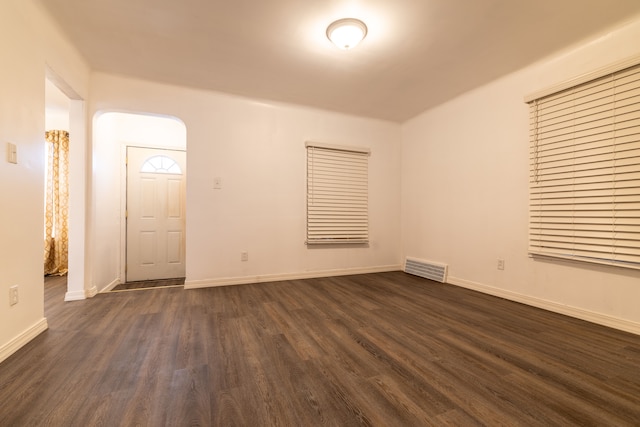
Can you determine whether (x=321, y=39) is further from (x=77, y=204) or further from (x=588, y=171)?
(x=77, y=204)

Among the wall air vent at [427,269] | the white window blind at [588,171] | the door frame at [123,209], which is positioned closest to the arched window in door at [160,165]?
the door frame at [123,209]

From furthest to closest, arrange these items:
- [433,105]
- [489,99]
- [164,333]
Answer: [433,105], [489,99], [164,333]

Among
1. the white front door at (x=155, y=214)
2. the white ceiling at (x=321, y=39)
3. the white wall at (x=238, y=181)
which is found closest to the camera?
the white ceiling at (x=321, y=39)

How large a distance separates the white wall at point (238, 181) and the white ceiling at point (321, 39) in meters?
0.29

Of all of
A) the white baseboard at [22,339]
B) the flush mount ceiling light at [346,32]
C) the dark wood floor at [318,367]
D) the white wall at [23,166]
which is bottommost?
the dark wood floor at [318,367]

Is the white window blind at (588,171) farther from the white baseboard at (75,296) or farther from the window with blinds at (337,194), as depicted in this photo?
the white baseboard at (75,296)

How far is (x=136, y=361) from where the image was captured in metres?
1.68

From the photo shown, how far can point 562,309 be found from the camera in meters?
2.55

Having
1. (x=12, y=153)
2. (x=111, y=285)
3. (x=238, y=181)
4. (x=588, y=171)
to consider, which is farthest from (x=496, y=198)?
(x=111, y=285)

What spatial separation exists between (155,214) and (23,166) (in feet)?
8.00

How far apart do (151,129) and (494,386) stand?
16.6 feet

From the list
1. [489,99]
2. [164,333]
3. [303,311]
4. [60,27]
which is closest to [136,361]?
[164,333]

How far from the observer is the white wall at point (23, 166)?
1.72 metres

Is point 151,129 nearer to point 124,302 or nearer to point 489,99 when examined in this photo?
point 124,302
